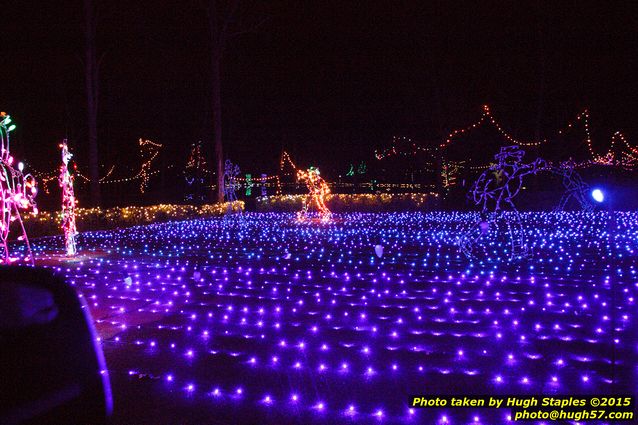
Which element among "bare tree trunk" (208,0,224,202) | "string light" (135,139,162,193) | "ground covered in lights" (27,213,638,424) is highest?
"bare tree trunk" (208,0,224,202)

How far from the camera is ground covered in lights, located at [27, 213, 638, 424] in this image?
153 inches

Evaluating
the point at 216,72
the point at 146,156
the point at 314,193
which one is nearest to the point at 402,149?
the point at 314,193

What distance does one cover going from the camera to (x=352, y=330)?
5719 millimetres

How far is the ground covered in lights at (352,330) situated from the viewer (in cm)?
388

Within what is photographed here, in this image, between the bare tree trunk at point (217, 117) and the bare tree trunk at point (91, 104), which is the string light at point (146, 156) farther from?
the bare tree trunk at point (91, 104)

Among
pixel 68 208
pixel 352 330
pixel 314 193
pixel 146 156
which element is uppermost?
pixel 146 156

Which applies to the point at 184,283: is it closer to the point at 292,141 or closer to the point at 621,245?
the point at 621,245

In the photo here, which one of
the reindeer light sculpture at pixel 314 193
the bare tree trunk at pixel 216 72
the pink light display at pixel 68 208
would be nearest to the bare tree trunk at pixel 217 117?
the bare tree trunk at pixel 216 72

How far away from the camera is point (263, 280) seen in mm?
8836

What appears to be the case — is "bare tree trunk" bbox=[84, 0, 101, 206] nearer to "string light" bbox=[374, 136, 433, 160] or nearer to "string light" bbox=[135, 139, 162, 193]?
"string light" bbox=[135, 139, 162, 193]

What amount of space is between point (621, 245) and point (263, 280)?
8711mm

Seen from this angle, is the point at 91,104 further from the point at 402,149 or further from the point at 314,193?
the point at 402,149

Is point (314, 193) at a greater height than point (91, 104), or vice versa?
point (91, 104)

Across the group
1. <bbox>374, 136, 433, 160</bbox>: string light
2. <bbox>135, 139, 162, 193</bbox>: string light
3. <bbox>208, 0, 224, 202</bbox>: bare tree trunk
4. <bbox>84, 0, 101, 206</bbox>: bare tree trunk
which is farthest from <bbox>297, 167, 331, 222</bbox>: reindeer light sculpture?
<bbox>135, 139, 162, 193</bbox>: string light
